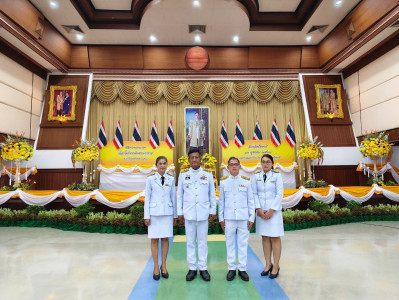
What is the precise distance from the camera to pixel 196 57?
9.08 m

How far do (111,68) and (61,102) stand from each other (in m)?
2.11

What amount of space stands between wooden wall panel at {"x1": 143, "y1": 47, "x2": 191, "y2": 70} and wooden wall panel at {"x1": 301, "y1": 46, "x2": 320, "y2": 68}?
417cm

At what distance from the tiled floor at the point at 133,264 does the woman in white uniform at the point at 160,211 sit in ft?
1.23

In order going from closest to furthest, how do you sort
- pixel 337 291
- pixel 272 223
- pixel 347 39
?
pixel 337 291 < pixel 272 223 < pixel 347 39

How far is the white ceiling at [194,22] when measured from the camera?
7.03 metres

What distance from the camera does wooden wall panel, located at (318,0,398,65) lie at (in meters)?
6.34

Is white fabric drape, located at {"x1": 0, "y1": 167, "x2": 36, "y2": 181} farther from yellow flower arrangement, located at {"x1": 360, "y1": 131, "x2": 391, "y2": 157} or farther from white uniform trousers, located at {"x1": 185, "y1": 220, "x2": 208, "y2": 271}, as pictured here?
yellow flower arrangement, located at {"x1": 360, "y1": 131, "x2": 391, "y2": 157}

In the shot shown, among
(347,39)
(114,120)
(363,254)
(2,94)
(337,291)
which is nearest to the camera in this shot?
(337,291)

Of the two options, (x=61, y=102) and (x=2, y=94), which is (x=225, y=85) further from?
(x=2, y=94)

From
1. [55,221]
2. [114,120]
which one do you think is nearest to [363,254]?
[55,221]

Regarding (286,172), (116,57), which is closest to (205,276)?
(286,172)

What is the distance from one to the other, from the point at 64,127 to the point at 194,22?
559 centimetres

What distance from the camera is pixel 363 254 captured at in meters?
3.66

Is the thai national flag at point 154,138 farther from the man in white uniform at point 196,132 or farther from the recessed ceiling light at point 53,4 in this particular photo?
the recessed ceiling light at point 53,4
